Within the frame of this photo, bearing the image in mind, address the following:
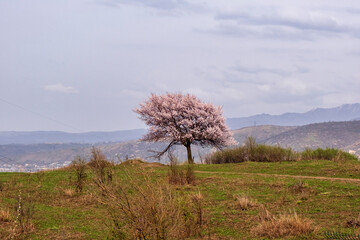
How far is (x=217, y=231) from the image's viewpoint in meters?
13.0

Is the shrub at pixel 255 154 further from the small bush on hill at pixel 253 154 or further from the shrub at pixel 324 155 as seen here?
the shrub at pixel 324 155

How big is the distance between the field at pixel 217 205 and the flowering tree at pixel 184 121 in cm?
1261

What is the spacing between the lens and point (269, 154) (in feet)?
123

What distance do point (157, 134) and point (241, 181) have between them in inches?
720

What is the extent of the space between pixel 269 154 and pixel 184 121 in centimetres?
803

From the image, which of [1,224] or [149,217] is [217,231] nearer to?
[149,217]

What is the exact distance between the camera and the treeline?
1448 inches

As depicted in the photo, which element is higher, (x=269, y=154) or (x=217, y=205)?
(x=269, y=154)

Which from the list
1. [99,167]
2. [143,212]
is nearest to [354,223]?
[143,212]

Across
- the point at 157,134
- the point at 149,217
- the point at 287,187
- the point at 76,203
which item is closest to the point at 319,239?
the point at 149,217

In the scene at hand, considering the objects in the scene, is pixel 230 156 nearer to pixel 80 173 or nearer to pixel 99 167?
pixel 80 173

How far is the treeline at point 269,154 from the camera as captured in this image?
3678 centimetres

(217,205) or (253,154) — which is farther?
(253,154)

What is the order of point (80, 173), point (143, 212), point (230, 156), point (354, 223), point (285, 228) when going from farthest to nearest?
point (230, 156) < point (80, 173) < point (354, 223) < point (285, 228) < point (143, 212)
